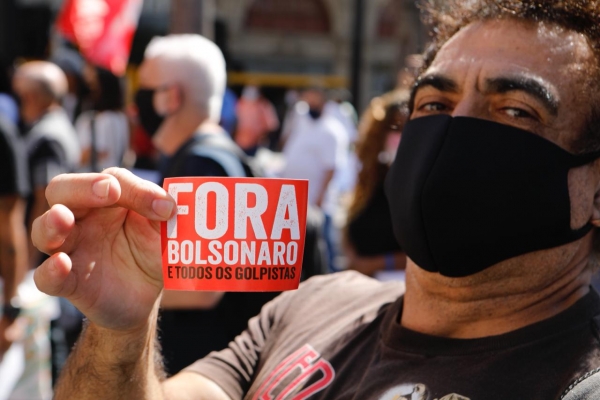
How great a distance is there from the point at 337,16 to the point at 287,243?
28.8 m

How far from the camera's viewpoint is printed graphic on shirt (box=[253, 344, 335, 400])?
1.90 m

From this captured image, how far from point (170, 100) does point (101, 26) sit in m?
3.37

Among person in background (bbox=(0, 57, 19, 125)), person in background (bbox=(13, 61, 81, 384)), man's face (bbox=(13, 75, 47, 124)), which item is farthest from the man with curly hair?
man's face (bbox=(13, 75, 47, 124))

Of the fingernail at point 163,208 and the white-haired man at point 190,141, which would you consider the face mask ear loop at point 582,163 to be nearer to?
the fingernail at point 163,208

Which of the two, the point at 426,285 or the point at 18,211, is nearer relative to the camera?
the point at 426,285

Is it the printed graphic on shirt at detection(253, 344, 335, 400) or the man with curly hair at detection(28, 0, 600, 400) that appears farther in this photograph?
the printed graphic on shirt at detection(253, 344, 335, 400)

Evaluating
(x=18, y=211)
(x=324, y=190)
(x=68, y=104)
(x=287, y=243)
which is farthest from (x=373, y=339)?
Answer: (x=68, y=104)

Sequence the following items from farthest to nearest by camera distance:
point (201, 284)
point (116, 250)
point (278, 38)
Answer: point (278, 38), point (116, 250), point (201, 284)

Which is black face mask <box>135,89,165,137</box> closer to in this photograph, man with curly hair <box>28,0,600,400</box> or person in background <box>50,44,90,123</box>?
man with curly hair <box>28,0,600,400</box>

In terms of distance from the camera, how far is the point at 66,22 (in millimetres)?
7285

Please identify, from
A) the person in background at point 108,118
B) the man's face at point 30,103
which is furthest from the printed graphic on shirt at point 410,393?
the person in background at point 108,118

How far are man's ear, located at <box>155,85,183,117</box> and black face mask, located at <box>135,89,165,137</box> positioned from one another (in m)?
0.08

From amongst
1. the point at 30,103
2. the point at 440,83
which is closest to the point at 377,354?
the point at 440,83

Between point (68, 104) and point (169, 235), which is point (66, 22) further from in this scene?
point (169, 235)
